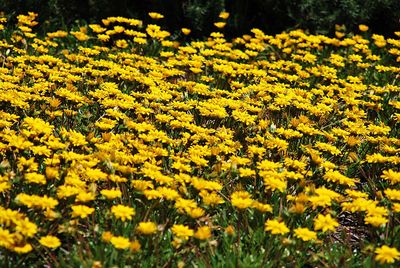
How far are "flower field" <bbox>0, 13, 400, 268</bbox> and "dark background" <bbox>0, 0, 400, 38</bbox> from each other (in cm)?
179

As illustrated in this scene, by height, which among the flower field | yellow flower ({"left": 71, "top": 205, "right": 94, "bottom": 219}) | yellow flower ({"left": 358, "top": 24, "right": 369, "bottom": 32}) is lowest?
the flower field

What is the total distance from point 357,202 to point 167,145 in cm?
127

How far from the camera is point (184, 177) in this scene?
3.29 metres

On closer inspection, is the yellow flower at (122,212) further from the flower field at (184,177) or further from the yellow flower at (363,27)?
the yellow flower at (363,27)

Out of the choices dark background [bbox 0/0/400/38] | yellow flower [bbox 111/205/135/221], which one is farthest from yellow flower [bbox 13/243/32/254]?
dark background [bbox 0/0/400/38]

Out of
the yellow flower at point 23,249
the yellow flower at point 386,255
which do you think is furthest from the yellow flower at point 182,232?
the yellow flower at point 386,255

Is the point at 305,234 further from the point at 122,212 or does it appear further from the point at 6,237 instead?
the point at 6,237

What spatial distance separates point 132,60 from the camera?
217 inches

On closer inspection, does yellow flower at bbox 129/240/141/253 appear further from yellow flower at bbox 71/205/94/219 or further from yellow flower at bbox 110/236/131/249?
yellow flower at bbox 71/205/94/219

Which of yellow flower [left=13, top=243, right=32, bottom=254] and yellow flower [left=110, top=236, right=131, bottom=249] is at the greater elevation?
yellow flower [left=13, top=243, right=32, bottom=254]

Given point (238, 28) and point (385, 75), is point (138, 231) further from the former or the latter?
point (238, 28)

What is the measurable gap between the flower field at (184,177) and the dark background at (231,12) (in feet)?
5.88

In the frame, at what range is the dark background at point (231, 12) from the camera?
7105 mm

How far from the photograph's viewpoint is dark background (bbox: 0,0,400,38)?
711 centimetres
